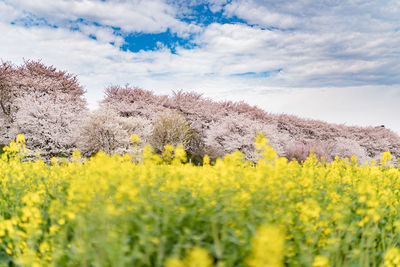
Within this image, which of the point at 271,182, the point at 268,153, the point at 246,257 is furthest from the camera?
the point at 268,153

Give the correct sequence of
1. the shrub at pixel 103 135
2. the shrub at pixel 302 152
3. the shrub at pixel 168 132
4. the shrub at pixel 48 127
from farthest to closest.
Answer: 1. the shrub at pixel 302 152
2. the shrub at pixel 168 132
3. the shrub at pixel 48 127
4. the shrub at pixel 103 135

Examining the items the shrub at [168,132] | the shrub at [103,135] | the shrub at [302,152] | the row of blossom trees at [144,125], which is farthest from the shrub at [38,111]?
the shrub at [302,152]

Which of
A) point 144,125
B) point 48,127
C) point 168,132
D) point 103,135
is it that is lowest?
point 103,135

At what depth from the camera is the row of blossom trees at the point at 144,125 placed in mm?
16297

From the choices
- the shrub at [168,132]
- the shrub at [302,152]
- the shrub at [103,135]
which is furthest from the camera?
the shrub at [302,152]

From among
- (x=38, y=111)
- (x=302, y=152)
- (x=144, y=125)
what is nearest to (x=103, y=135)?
(x=144, y=125)

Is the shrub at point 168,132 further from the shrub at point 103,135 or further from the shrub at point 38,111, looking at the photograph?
the shrub at point 38,111

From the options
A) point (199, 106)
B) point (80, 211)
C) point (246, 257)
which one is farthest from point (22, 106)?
point (246, 257)

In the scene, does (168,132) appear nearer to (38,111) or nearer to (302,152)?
(38,111)

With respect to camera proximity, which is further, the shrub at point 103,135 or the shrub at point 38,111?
the shrub at point 38,111

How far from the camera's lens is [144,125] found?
1867 centimetres

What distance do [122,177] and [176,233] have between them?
794 millimetres

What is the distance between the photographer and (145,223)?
9.45 feet

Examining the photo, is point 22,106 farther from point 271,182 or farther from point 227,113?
point 271,182
